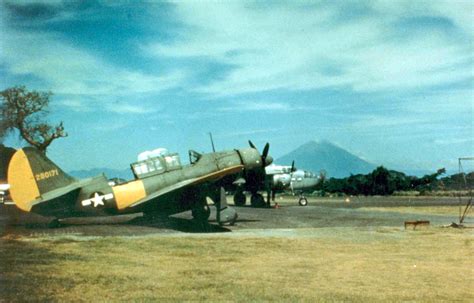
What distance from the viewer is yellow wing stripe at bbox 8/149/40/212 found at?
17297 millimetres

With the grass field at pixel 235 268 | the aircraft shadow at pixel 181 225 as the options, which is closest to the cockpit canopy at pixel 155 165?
the aircraft shadow at pixel 181 225

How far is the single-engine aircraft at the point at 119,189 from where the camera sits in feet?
57.1

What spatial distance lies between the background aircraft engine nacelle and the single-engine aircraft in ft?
57.7

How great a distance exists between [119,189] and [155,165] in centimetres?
176

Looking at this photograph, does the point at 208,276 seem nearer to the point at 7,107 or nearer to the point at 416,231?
the point at 416,231

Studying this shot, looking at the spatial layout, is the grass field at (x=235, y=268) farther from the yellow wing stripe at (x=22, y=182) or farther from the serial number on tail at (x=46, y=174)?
the serial number on tail at (x=46, y=174)

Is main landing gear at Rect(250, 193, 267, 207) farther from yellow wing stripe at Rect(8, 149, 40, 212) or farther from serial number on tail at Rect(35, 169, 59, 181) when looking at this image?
yellow wing stripe at Rect(8, 149, 40, 212)

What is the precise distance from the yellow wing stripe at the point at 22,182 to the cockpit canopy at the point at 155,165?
3817mm

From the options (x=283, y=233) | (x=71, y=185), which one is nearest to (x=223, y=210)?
(x=283, y=233)

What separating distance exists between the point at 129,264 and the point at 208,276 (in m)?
2.11

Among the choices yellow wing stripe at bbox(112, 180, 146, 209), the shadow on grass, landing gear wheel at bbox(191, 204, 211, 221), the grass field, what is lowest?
the grass field

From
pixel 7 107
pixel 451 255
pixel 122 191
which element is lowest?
pixel 451 255

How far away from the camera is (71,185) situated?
18406mm

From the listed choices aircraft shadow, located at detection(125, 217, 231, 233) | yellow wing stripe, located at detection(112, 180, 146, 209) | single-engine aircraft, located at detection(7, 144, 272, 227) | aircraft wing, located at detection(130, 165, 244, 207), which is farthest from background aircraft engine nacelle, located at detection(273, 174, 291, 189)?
yellow wing stripe, located at detection(112, 180, 146, 209)
